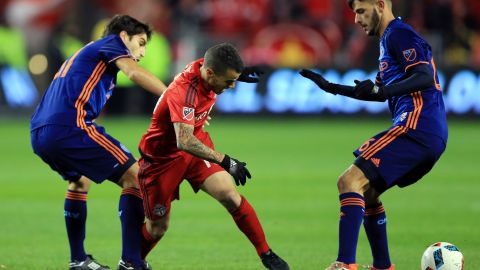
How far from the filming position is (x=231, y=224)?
10.6 m

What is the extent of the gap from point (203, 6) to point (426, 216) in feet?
49.9

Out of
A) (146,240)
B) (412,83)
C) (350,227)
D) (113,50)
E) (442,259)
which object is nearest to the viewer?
(412,83)

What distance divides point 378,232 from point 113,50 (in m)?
2.41

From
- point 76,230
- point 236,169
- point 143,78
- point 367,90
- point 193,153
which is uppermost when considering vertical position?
point 143,78

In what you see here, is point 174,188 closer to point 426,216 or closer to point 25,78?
point 426,216

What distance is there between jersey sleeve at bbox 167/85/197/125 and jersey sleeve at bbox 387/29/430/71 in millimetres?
1449

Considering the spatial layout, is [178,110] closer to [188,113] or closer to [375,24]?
[188,113]

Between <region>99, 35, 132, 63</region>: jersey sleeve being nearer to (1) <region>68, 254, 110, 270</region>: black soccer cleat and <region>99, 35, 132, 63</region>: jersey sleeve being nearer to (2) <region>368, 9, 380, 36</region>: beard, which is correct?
(1) <region>68, 254, 110, 270</region>: black soccer cleat

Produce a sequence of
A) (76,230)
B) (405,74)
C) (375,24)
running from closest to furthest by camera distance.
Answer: (405,74) < (375,24) < (76,230)

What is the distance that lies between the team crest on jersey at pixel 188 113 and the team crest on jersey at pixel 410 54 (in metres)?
1.54

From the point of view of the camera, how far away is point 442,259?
7133 millimetres

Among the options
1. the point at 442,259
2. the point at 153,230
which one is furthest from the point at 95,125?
the point at 442,259

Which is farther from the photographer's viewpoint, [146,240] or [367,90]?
[146,240]

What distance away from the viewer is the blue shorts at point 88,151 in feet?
24.5
